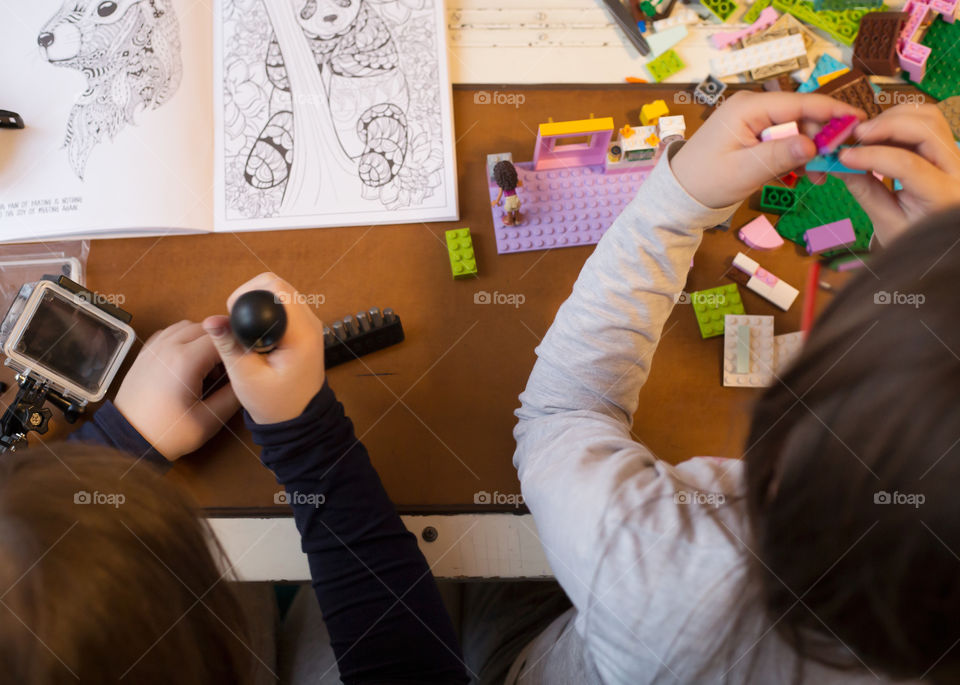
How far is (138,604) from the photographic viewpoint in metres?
0.38

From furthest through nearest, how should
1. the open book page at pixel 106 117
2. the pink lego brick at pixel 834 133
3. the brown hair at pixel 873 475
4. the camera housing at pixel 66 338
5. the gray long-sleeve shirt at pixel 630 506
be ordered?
the open book page at pixel 106 117, the camera housing at pixel 66 338, the pink lego brick at pixel 834 133, the gray long-sleeve shirt at pixel 630 506, the brown hair at pixel 873 475

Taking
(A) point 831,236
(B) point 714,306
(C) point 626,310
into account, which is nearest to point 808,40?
(A) point 831,236

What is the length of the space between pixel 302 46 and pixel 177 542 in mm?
685

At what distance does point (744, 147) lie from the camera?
0.57 metres

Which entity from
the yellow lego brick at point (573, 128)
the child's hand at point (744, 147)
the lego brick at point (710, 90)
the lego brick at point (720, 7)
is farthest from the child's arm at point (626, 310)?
the lego brick at point (720, 7)

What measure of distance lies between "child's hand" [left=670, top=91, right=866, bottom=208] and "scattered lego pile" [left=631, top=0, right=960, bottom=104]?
25 centimetres

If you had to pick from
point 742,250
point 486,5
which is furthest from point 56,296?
point 742,250

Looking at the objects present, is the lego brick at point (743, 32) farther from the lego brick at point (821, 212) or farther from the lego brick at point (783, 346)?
the lego brick at point (783, 346)

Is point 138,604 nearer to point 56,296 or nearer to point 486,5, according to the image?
point 56,296

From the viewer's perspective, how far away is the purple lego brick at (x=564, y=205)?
76cm

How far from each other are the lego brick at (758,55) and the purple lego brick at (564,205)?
0.20 meters

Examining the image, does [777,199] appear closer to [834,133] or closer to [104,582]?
[834,133]

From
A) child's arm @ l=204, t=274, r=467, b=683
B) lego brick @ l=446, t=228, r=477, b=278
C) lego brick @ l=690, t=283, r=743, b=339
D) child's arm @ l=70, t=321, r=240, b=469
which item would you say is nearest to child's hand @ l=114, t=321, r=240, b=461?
child's arm @ l=70, t=321, r=240, b=469

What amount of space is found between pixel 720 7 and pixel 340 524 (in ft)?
2.89
